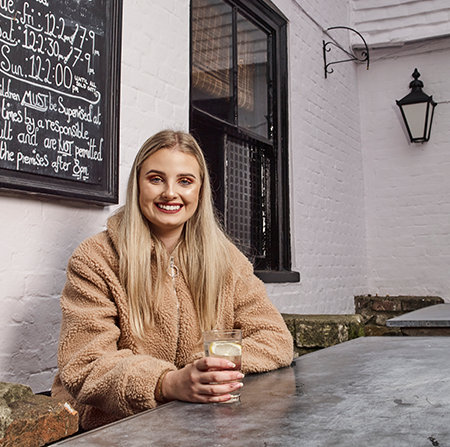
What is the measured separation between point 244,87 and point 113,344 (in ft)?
8.38

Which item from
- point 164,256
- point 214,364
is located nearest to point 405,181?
point 164,256

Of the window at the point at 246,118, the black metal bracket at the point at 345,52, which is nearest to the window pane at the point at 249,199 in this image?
the window at the point at 246,118

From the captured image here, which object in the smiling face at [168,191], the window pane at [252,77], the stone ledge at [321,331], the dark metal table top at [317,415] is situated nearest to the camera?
the dark metal table top at [317,415]

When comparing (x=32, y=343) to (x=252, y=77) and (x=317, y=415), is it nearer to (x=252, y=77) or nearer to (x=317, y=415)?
(x=317, y=415)

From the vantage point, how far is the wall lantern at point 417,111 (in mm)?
4891

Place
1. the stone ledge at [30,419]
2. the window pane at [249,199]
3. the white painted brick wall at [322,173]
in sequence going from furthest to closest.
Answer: the white painted brick wall at [322,173], the window pane at [249,199], the stone ledge at [30,419]

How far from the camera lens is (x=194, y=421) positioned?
0.86m

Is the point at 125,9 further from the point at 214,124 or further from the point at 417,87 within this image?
the point at 417,87

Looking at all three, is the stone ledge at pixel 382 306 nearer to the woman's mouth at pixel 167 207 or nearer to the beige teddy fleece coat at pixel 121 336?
the beige teddy fleece coat at pixel 121 336

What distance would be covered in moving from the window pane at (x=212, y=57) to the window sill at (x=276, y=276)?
38.7 inches

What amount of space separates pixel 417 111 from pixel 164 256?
4009mm

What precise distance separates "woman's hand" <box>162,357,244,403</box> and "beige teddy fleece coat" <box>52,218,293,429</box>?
11cm

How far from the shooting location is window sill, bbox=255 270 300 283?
341 centimetres

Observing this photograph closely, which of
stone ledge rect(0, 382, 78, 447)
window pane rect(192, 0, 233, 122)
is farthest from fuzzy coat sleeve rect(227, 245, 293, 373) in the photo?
window pane rect(192, 0, 233, 122)
